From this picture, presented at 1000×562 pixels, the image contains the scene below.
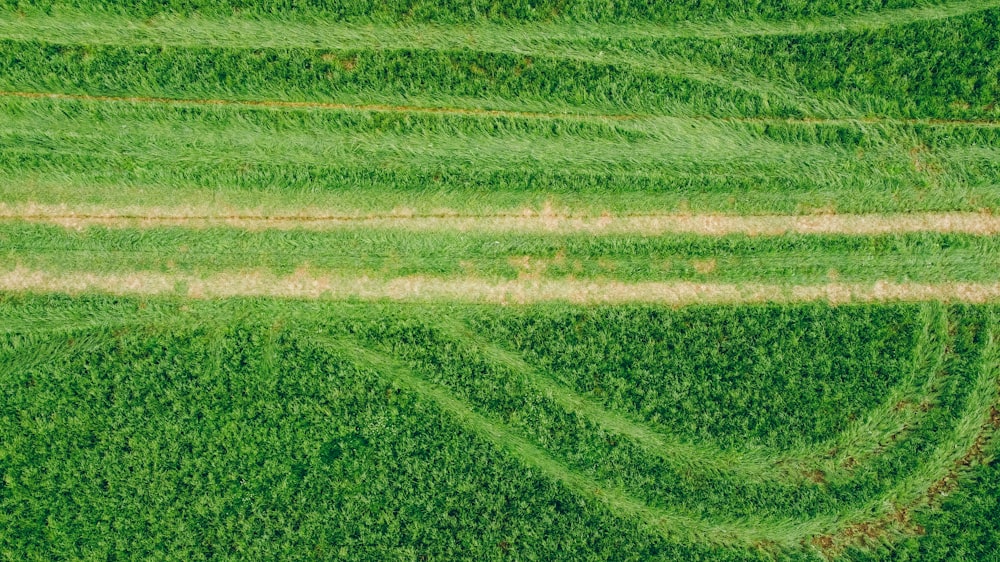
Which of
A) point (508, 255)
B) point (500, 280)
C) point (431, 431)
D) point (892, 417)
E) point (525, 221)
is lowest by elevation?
point (431, 431)

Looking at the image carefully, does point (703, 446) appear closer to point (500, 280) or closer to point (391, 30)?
point (500, 280)

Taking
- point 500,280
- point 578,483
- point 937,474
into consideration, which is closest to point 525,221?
point 500,280

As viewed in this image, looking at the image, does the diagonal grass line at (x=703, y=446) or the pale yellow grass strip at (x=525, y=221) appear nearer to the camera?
the diagonal grass line at (x=703, y=446)

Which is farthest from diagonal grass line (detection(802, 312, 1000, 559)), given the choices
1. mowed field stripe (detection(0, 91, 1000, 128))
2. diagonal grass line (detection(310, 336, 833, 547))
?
mowed field stripe (detection(0, 91, 1000, 128))

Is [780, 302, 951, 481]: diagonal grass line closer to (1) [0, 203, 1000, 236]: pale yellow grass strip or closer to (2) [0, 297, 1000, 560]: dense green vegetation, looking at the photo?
(2) [0, 297, 1000, 560]: dense green vegetation

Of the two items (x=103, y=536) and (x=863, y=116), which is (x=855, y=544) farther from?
(x=103, y=536)

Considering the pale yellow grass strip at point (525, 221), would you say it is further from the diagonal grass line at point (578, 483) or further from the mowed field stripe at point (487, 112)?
the diagonal grass line at point (578, 483)

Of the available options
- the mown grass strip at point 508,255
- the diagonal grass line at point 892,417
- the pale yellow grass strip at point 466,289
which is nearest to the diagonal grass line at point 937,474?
the diagonal grass line at point 892,417
